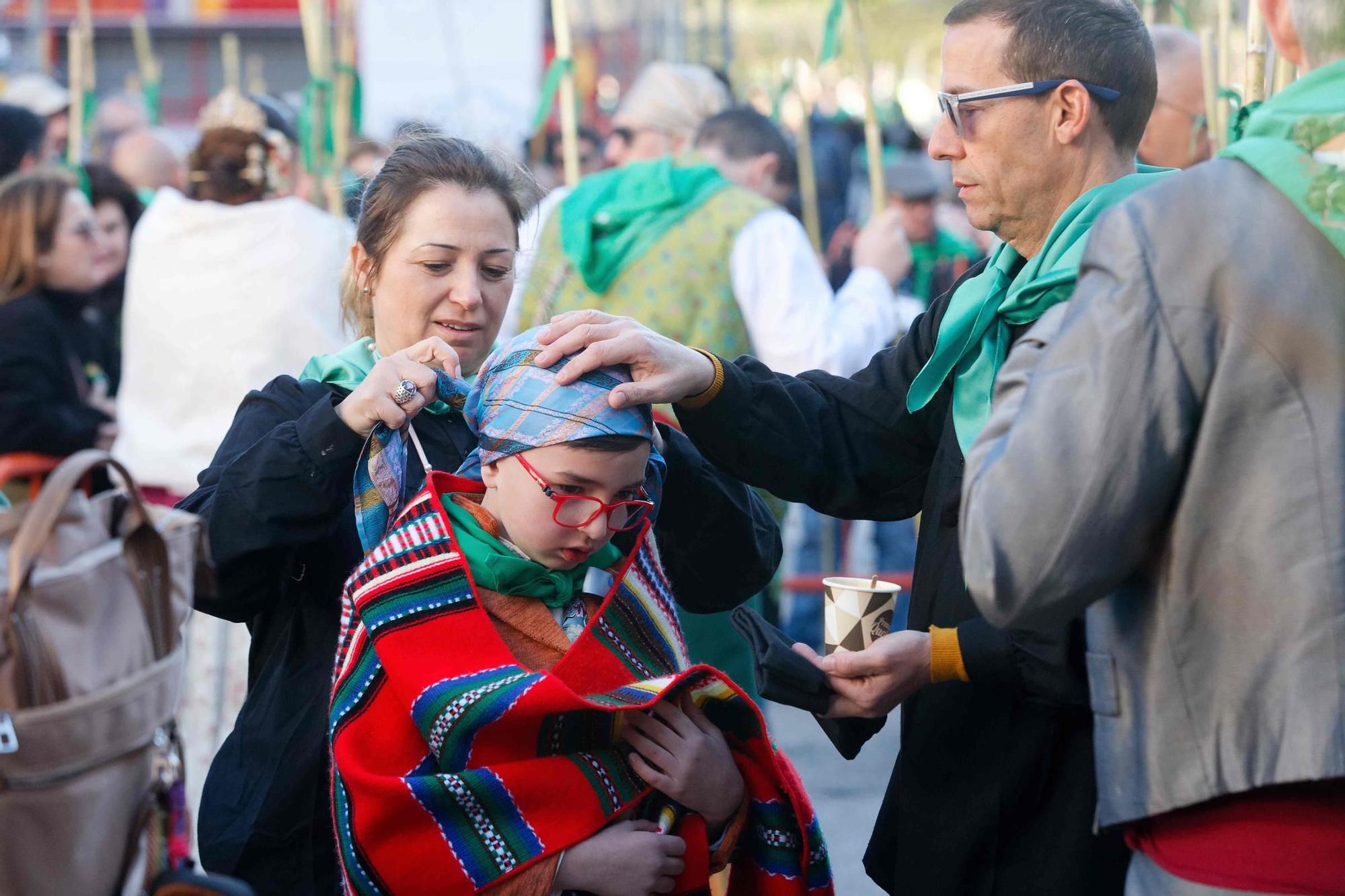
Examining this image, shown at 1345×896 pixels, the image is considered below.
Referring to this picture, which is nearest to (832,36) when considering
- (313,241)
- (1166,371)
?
(313,241)

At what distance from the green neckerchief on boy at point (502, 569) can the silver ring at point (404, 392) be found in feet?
0.52

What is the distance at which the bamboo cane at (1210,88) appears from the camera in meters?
4.16

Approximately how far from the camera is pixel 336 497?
2.27m

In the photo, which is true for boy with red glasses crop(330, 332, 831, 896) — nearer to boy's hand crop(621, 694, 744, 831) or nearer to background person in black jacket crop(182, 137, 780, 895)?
boy's hand crop(621, 694, 744, 831)

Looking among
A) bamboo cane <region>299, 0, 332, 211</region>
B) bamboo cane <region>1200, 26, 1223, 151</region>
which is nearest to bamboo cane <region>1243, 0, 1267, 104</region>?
bamboo cane <region>1200, 26, 1223, 151</region>

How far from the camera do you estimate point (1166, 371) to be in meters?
1.61

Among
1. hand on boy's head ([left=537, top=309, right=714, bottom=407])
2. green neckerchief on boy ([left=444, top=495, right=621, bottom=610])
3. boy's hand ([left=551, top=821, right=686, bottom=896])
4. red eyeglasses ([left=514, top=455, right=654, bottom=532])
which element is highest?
hand on boy's head ([left=537, top=309, right=714, bottom=407])

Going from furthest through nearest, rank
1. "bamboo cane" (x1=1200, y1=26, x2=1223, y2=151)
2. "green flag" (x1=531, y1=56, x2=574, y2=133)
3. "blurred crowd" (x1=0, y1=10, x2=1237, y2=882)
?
"green flag" (x1=531, y1=56, x2=574, y2=133) < "blurred crowd" (x1=0, y1=10, x2=1237, y2=882) < "bamboo cane" (x1=1200, y1=26, x2=1223, y2=151)

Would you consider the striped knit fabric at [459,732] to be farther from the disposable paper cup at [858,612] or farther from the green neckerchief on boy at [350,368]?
the green neckerchief on boy at [350,368]

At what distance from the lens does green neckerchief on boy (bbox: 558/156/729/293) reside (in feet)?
14.8

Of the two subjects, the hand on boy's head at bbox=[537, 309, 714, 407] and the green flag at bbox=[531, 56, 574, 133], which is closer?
the hand on boy's head at bbox=[537, 309, 714, 407]

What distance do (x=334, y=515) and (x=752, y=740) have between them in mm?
720

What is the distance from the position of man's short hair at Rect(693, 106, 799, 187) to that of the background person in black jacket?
274 centimetres

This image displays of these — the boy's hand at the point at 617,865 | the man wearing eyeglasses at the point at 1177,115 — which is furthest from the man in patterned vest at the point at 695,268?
the boy's hand at the point at 617,865
